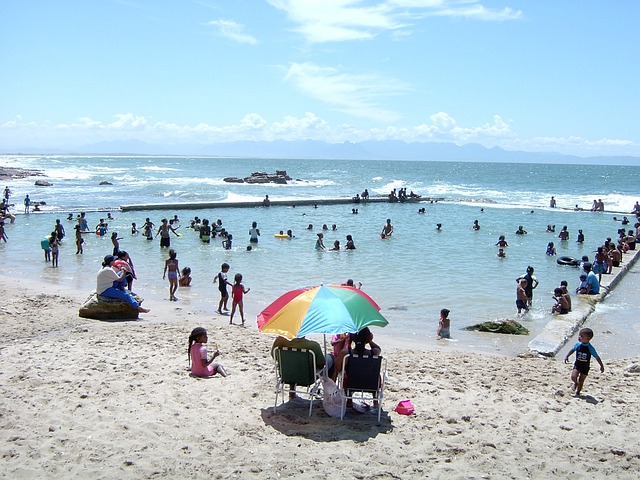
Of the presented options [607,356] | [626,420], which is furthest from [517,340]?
[626,420]

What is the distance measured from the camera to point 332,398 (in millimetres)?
6738

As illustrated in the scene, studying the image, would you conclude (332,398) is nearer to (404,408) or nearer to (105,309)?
(404,408)

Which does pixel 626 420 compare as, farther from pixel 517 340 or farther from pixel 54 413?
pixel 54 413

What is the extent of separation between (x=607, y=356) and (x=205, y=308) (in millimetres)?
8708

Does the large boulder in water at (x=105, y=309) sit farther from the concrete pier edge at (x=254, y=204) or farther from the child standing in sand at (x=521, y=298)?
the concrete pier edge at (x=254, y=204)

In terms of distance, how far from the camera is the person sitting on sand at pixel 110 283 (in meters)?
11.3

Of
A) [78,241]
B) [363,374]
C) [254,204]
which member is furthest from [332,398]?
[254,204]

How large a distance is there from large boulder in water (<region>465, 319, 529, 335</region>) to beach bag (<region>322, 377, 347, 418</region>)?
21.5ft

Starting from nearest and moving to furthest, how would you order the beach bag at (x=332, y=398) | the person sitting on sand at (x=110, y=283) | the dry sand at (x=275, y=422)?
1. the dry sand at (x=275, y=422)
2. the beach bag at (x=332, y=398)
3. the person sitting on sand at (x=110, y=283)

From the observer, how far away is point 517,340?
11.8 metres

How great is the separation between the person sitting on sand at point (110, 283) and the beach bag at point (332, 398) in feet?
20.3

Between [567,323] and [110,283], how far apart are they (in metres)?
9.33

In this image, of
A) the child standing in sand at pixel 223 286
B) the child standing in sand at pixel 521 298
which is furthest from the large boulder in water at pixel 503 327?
the child standing in sand at pixel 223 286

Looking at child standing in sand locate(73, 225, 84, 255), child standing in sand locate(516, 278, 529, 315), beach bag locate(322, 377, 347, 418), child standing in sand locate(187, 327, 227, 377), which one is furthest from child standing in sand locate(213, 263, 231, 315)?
child standing in sand locate(73, 225, 84, 255)
